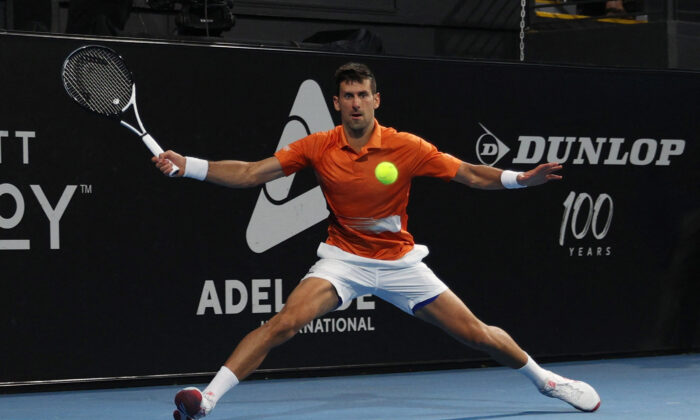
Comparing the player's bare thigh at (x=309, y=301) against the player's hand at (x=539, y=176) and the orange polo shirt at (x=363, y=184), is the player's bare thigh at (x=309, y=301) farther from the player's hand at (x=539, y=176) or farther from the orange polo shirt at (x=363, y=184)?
the player's hand at (x=539, y=176)

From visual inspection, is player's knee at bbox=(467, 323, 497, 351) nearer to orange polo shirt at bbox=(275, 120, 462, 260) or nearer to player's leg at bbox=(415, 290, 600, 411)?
player's leg at bbox=(415, 290, 600, 411)

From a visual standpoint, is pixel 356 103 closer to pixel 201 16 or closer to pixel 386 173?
pixel 386 173

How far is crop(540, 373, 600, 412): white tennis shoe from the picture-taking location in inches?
245

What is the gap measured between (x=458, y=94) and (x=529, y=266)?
124cm

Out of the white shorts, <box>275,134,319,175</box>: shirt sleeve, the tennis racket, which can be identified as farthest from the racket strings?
the white shorts

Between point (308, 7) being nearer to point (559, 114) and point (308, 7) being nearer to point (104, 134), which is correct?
point (559, 114)

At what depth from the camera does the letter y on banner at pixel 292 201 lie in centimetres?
754

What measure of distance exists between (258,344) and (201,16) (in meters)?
3.58

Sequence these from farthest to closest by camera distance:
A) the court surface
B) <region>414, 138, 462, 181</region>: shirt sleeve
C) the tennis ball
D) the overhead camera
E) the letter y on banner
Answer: the overhead camera < the letter y on banner < the court surface < <region>414, 138, 462, 181</region>: shirt sleeve < the tennis ball

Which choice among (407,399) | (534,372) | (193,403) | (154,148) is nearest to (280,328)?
(193,403)

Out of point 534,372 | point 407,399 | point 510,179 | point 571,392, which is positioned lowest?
point 407,399

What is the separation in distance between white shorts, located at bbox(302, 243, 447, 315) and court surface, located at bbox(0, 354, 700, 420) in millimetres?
691

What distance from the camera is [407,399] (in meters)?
6.90

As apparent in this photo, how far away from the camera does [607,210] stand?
27.6 feet
